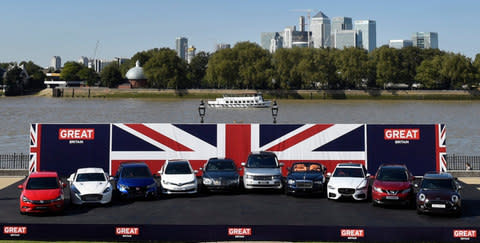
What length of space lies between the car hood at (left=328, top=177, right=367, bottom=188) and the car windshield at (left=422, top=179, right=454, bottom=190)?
9.01 ft

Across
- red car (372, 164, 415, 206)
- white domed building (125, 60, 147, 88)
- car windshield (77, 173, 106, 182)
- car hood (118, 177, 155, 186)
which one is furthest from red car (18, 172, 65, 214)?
white domed building (125, 60, 147, 88)

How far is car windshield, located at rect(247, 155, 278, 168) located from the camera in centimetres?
2531

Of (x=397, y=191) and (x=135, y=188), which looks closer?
(x=397, y=191)

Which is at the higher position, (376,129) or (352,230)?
(376,129)

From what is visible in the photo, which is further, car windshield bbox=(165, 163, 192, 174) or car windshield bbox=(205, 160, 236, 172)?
car windshield bbox=(205, 160, 236, 172)

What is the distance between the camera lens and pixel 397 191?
69.5ft

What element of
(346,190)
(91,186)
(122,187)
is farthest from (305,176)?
(91,186)

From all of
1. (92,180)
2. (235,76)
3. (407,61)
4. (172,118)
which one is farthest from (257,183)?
(407,61)

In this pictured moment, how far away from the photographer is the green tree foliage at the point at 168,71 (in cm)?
16188

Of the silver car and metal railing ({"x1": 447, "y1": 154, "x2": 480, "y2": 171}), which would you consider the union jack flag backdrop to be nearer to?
the silver car

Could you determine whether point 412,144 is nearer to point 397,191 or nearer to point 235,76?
point 397,191

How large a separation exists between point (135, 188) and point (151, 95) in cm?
14364

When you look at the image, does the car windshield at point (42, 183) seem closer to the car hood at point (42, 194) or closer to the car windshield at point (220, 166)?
the car hood at point (42, 194)

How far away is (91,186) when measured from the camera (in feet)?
72.1
